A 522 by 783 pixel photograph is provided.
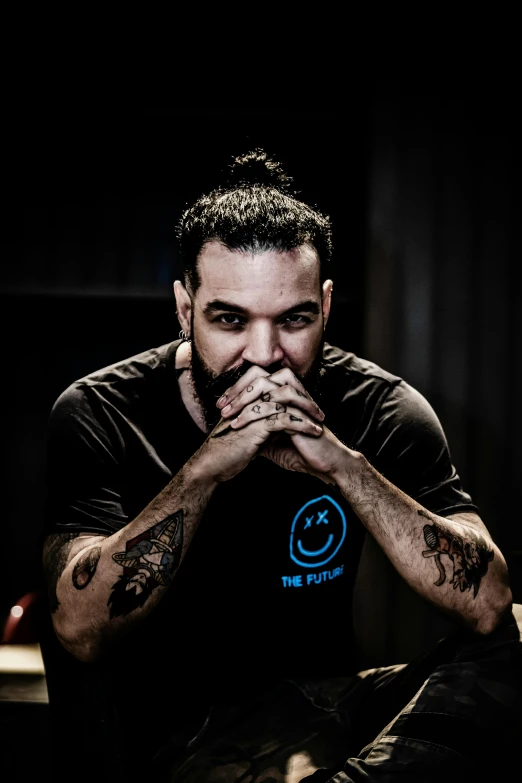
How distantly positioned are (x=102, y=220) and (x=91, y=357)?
0.54m

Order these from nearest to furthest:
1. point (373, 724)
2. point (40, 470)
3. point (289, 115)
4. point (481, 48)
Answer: point (373, 724)
point (481, 48)
point (289, 115)
point (40, 470)

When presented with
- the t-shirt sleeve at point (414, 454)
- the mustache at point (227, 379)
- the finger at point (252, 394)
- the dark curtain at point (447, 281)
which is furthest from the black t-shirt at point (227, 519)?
the dark curtain at point (447, 281)

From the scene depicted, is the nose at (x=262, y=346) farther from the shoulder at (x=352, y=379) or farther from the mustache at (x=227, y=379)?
the shoulder at (x=352, y=379)

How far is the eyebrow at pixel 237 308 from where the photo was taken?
142 centimetres

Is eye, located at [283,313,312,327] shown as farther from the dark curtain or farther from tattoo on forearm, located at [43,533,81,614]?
the dark curtain

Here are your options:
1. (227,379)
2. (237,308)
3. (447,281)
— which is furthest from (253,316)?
(447,281)

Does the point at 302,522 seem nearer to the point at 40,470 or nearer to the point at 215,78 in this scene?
the point at 40,470

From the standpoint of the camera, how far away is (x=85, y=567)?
1.27 meters

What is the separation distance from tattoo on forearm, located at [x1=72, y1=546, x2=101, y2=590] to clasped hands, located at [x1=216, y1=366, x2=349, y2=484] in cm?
37

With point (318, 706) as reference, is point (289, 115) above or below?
above

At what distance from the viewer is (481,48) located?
218 centimetres

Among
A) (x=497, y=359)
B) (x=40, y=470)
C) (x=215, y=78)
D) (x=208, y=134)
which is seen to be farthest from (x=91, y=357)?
(x=497, y=359)

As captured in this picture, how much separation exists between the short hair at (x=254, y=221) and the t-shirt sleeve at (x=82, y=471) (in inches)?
15.3

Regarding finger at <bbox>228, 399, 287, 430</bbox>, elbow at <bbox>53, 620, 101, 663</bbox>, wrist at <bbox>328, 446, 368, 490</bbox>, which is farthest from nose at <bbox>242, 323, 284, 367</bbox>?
elbow at <bbox>53, 620, 101, 663</bbox>
